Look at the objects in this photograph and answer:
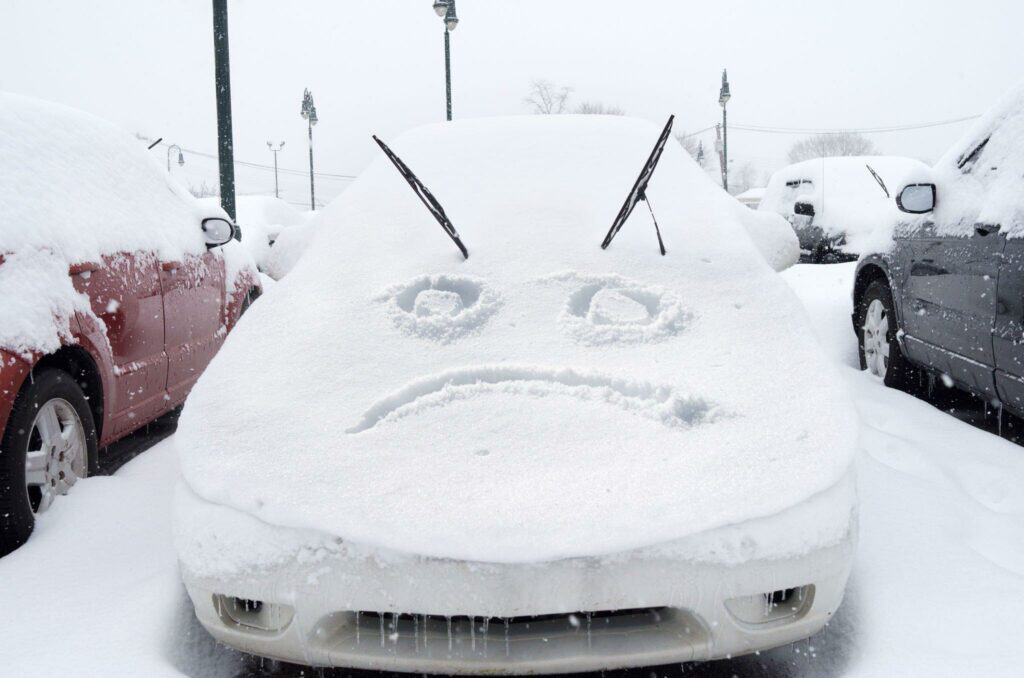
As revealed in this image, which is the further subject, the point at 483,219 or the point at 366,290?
the point at 483,219

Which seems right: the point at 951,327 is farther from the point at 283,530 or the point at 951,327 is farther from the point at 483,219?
the point at 283,530

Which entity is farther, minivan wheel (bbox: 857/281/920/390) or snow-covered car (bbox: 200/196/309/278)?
snow-covered car (bbox: 200/196/309/278)

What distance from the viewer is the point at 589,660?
1.73m

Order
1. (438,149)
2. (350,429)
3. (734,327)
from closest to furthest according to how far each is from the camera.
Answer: (350,429)
(734,327)
(438,149)

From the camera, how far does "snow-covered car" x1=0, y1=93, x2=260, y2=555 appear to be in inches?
110

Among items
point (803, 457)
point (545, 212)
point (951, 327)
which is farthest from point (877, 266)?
point (803, 457)

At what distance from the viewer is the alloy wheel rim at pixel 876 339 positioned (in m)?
4.92

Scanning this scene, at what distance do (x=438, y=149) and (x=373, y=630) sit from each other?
7.76 feet

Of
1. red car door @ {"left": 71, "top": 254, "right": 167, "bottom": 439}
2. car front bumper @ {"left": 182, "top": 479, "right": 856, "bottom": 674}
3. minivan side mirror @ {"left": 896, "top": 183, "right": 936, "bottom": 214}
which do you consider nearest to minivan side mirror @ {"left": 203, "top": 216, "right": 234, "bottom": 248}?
red car door @ {"left": 71, "top": 254, "right": 167, "bottom": 439}

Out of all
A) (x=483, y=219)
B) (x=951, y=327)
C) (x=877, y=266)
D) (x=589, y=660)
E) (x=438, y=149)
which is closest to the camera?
(x=589, y=660)

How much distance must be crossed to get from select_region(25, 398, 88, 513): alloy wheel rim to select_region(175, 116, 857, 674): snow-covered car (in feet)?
3.13

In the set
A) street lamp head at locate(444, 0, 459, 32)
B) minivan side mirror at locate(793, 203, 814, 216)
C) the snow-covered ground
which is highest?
street lamp head at locate(444, 0, 459, 32)

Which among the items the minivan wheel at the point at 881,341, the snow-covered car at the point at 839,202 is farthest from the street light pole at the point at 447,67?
the minivan wheel at the point at 881,341

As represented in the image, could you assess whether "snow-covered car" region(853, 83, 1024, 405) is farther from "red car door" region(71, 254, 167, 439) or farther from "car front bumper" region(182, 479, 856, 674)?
"red car door" region(71, 254, 167, 439)
